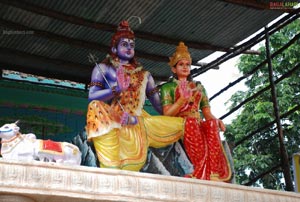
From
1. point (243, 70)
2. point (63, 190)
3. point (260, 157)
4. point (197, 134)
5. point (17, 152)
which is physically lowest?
point (63, 190)

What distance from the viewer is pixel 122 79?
5.70 m

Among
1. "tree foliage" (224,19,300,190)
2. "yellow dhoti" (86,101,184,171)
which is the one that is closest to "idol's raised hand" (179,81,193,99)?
"yellow dhoti" (86,101,184,171)

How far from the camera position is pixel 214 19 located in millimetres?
7965

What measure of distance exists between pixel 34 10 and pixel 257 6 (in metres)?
2.91

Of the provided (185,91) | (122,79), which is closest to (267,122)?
(185,91)

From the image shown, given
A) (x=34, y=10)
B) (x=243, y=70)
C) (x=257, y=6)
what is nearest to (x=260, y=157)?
(x=243, y=70)

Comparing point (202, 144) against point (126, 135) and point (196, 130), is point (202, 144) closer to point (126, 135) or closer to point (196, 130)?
point (196, 130)

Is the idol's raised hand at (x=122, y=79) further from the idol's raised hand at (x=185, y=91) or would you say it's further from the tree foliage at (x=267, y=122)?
the tree foliage at (x=267, y=122)

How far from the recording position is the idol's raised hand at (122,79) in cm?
565

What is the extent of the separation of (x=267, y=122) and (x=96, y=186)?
1083cm

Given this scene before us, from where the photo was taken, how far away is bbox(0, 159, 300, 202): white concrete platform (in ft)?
14.6

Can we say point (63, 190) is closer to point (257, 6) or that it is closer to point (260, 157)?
point (257, 6)

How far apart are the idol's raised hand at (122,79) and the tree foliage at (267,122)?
9.31 metres

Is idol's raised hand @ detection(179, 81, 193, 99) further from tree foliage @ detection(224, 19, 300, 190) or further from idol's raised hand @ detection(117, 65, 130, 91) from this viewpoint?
tree foliage @ detection(224, 19, 300, 190)
